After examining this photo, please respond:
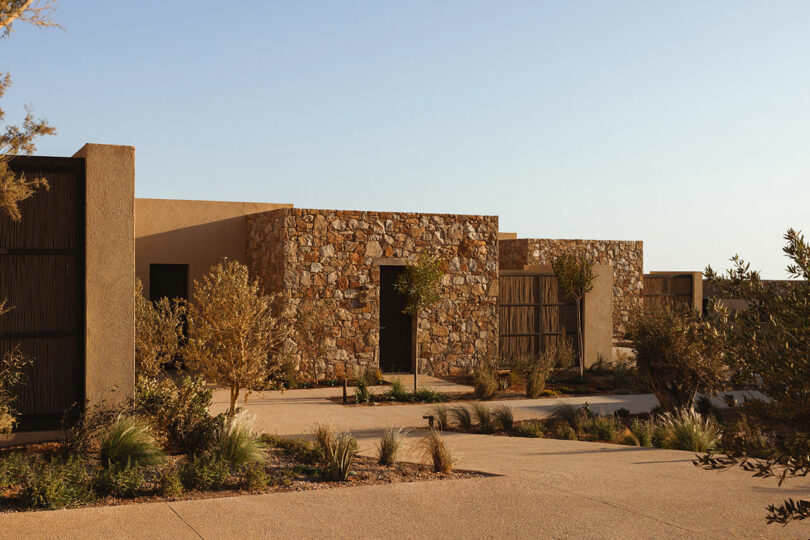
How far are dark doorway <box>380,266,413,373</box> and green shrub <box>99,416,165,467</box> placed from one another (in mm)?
9458

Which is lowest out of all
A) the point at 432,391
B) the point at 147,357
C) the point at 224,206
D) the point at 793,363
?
the point at 432,391

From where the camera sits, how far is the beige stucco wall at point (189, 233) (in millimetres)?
17906

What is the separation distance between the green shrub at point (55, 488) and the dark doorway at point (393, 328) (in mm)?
10340

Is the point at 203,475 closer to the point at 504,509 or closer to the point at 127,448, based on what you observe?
the point at 127,448

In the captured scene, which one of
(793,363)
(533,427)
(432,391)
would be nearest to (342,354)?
(432,391)

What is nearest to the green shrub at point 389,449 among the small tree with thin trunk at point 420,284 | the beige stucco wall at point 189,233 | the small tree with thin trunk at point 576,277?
the small tree with thin trunk at point 420,284

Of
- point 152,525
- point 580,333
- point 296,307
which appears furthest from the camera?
point 580,333

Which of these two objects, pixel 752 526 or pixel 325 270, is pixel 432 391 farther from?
pixel 752 526

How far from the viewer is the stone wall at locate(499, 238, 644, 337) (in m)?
26.7

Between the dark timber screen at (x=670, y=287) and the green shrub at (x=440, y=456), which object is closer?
the green shrub at (x=440, y=456)

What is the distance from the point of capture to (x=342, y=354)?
16.5 meters

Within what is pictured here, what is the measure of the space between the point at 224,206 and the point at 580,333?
29.3 ft

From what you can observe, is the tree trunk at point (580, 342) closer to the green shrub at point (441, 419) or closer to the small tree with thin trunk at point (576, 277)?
the small tree with thin trunk at point (576, 277)

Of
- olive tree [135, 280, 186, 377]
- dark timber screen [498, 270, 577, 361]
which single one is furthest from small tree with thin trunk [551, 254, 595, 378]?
olive tree [135, 280, 186, 377]
